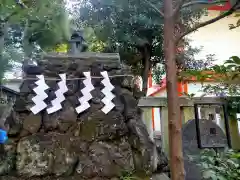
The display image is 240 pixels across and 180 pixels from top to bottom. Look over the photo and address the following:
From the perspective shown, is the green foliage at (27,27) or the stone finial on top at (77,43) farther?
the stone finial on top at (77,43)

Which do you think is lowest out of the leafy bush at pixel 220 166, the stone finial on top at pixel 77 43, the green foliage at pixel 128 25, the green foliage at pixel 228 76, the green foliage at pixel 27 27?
the leafy bush at pixel 220 166

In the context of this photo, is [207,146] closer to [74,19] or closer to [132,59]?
[132,59]

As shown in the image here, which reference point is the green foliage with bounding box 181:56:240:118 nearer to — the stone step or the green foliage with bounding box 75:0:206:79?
the stone step

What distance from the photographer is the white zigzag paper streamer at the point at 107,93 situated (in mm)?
2377

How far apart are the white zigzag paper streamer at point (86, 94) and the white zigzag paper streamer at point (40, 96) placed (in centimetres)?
34

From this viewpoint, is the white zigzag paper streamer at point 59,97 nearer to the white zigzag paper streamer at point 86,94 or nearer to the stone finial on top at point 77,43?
the white zigzag paper streamer at point 86,94

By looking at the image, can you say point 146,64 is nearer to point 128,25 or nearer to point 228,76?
point 128,25

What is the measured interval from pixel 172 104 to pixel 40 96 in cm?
146

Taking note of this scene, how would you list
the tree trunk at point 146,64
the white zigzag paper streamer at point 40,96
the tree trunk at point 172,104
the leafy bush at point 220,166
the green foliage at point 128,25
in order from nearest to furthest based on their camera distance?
the tree trunk at point 172,104 < the leafy bush at point 220,166 < the white zigzag paper streamer at point 40,96 < the green foliage at point 128,25 < the tree trunk at point 146,64

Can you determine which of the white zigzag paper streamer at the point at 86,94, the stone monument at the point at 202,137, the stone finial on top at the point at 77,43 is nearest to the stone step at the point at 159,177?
the stone monument at the point at 202,137

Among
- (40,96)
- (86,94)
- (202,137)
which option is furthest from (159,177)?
(40,96)

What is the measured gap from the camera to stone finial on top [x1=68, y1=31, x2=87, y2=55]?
2.72m

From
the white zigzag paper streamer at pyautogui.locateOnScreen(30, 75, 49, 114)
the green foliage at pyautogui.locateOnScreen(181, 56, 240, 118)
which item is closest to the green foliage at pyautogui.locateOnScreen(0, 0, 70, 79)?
the white zigzag paper streamer at pyautogui.locateOnScreen(30, 75, 49, 114)

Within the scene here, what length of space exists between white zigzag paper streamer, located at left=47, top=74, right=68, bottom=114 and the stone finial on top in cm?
45
